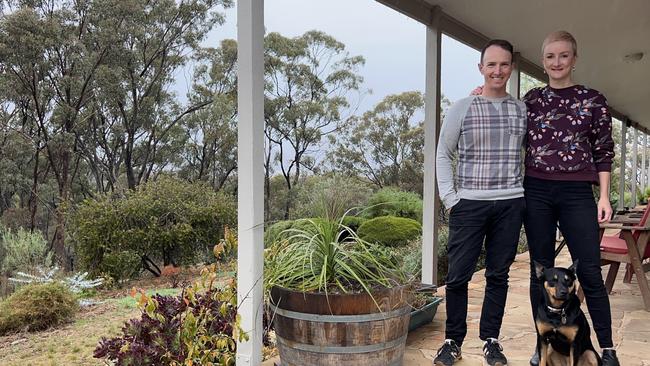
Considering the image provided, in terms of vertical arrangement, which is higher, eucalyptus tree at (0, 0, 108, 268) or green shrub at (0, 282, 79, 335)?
eucalyptus tree at (0, 0, 108, 268)

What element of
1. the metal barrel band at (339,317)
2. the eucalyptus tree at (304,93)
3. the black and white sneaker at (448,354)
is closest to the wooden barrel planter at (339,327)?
the metal barrel band at (339,317)

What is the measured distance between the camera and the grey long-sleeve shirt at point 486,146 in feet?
6.74

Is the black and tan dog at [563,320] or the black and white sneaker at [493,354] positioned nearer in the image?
the black and tan dog at [563,320]

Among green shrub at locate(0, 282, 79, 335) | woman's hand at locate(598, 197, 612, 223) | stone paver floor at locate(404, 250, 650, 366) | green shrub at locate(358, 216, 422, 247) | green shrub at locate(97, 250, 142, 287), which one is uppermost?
woman's hand at locate(598, 197, 612, 223)

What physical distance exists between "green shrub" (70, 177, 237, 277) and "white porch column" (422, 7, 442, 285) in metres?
4.05

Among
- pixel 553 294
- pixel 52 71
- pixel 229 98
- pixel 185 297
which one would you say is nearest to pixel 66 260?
pixel 52 71

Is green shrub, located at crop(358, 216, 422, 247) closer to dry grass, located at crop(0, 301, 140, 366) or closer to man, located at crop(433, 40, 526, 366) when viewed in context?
dry grass, located at crop(0, 301, 140, 366)

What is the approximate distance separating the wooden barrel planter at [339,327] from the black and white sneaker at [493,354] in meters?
0.47

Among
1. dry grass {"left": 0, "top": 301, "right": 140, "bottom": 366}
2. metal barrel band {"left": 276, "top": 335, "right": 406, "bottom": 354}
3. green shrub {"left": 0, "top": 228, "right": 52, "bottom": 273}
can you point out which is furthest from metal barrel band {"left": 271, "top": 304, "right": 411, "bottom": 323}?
green shrub {"left": 0, "top": 228, "right": 52, "bottom": 273}

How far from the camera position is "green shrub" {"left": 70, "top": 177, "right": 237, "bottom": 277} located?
21.9 ft

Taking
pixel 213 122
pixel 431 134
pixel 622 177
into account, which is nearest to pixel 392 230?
pixel 431 134

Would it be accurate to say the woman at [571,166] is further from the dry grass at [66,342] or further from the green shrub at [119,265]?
the green shrub at [119,265]

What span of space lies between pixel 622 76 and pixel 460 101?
5385 millimetres

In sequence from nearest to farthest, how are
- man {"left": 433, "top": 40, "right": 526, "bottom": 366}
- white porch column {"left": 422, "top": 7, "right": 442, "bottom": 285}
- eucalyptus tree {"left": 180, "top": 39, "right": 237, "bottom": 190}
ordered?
man {"left": 433, "top": 40, "right": 526, "bottom": 366} < white porch column {"left": 422, "top": 7, "right": 442, "bottom": 285} < eucalyptus tree {"left": 180, "top": 39, "right": 237, "bottom": 190}
